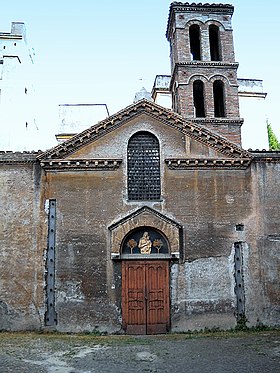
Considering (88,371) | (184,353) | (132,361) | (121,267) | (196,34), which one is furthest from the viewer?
(196,34)

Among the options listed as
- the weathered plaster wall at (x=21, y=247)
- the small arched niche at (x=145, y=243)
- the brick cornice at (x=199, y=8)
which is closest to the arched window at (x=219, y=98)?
the brick cornice at (x=199, y=8)

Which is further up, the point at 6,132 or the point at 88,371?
the point at 6,132

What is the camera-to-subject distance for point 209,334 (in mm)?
16297

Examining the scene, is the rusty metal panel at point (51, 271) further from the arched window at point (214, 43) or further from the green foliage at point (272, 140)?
the green foliage at point (272, 140)

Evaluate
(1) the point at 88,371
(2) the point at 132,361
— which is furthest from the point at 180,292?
(1) the point at 88,371

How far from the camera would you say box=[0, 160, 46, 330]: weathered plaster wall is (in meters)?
16.9

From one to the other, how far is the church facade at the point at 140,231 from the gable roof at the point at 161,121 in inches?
1.6

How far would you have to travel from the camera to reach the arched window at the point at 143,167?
18.2 meters

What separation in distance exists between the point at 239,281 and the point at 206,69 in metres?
11.1

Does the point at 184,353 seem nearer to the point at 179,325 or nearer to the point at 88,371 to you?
the point at 88,371

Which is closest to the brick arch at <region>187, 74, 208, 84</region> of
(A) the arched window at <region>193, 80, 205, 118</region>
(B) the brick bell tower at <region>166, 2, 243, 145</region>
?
(B) the brick bell tower at <region>166, 2, 243, 145</region>

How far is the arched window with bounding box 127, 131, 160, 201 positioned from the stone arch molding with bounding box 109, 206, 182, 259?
0.69 metres

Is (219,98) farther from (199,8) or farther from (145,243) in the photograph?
(145,243)

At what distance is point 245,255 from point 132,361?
24.8 ft
